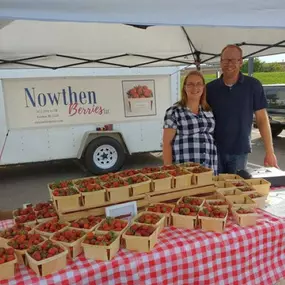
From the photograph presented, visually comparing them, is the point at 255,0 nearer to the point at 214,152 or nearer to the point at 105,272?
the point at 214,152

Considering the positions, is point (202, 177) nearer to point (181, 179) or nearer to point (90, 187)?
point (181, 179)

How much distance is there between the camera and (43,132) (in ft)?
20.7

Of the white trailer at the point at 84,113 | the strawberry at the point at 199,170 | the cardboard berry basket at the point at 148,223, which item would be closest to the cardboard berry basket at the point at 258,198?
the strawberry at the point at 199,170

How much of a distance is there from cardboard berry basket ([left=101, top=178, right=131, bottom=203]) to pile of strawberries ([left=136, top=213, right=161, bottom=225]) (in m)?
0.19

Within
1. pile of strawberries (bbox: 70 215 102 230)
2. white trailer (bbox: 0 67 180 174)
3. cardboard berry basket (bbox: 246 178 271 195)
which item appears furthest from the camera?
white trailer (bbox: 0 67 180 174)

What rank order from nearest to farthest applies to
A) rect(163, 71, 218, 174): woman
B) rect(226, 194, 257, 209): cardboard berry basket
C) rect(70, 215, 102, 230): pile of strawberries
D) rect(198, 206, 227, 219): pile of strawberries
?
rect(70, 215, 102, 230): pile of strawberries
rect(198, 206, 227, 219): pile of strawberries
rect(226, 194, 257, 209): cardboard berry basket
rect(163, 71, 218, 174): woman

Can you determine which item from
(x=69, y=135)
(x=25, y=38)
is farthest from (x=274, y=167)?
(x=69, y=135)

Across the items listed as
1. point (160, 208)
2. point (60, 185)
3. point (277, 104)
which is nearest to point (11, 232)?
point (60, 185)

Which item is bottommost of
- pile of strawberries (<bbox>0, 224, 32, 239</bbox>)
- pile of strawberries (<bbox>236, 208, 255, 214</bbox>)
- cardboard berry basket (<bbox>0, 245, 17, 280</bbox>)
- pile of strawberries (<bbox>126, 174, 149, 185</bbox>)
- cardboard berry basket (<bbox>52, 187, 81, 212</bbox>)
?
cardboard berry basket (<bbox>0, 245, 17, 280</bbox>)

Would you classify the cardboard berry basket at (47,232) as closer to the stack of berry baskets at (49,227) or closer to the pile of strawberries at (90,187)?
the stack of berry baskets at (49,227)

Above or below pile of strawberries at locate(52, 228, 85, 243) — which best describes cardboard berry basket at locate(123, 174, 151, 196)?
above

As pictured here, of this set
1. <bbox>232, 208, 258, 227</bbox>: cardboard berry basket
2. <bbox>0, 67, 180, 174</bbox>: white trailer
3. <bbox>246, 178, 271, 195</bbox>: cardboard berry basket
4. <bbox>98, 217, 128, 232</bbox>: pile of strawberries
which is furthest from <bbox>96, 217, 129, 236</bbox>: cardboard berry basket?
<bbox>0, 67, 180, 174</bbox>: white trailer

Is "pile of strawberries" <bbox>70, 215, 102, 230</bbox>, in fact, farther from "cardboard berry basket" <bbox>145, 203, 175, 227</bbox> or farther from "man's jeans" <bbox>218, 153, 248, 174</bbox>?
"man's jeans" <bbox>218, 153, 248, 174</bbox>

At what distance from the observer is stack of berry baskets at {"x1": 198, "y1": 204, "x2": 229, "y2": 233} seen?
6.02ft
